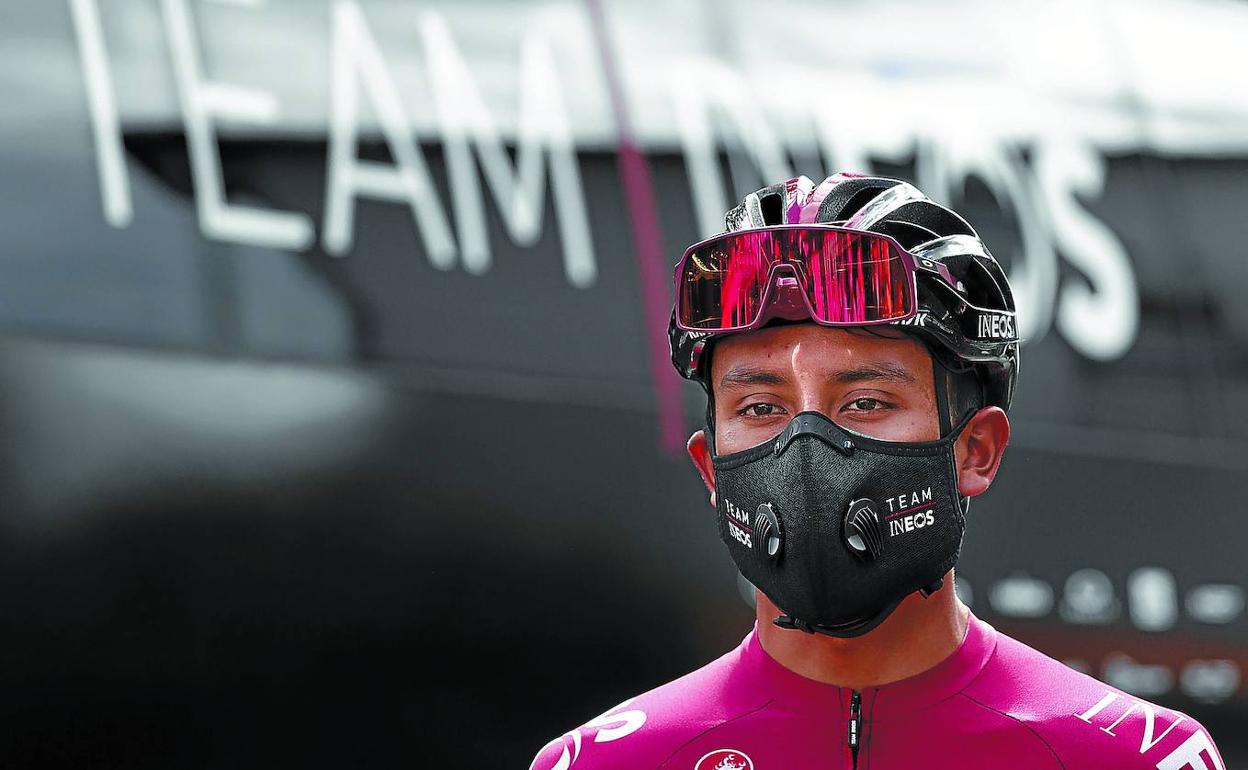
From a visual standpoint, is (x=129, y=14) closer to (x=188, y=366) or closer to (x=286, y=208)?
(x=286, y=208)

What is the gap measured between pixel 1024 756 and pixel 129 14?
2.66 meters

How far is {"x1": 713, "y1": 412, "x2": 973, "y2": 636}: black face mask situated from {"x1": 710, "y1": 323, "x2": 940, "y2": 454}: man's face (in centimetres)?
3

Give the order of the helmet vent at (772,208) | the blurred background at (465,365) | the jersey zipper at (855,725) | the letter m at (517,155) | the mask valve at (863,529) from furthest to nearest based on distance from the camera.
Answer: the letter m at (517,155) → the blurred background at (465,365) → the helmet vent at (772,208) → the jersey zipper at (855,725) → the mask valve at (863,529)

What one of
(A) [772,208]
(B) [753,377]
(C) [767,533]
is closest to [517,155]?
(A) [772,208]

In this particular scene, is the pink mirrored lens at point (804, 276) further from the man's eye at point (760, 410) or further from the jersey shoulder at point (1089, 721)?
the jersey shoulder at point (1089, 721)

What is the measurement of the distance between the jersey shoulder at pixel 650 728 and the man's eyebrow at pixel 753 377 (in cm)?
47

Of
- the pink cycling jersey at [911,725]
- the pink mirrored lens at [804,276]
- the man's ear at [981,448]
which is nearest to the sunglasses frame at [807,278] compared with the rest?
the pink mirrored lens at [804,276]

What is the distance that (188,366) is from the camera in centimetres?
365

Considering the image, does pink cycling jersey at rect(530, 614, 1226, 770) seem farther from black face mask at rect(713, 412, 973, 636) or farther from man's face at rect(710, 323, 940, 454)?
man's face at rect(710, 323, 940, 454)

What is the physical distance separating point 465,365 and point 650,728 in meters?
1.77

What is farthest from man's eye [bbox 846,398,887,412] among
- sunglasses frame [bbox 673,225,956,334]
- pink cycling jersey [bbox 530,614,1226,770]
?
pink cycling jersey [bbox 530,614,1226,770]

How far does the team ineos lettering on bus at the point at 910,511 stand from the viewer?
6.87 feet

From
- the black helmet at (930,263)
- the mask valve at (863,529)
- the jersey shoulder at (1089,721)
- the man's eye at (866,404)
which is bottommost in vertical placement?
the jersey shoulder at (1089,721)

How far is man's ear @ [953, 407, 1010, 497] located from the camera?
7.29ft
